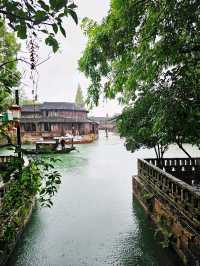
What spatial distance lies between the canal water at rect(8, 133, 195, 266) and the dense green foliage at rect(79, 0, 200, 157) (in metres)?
2.83

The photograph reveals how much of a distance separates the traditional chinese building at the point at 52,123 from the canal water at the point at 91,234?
3113cm

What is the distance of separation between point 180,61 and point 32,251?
18.5ft

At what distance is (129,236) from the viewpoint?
23.6 feet

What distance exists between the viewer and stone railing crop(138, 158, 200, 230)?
4.95 m

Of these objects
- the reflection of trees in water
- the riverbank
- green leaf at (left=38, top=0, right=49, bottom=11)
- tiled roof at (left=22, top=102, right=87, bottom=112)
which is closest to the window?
tiled roof at (left=22, top=102, right=87, bottom=112)

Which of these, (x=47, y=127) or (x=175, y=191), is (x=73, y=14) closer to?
(x=175, y=191)

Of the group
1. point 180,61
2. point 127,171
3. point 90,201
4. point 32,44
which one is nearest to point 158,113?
point 180,61

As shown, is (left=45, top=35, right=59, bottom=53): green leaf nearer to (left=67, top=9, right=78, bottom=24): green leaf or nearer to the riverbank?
(left=67, top=9, right=78, bottom=24): green leaf

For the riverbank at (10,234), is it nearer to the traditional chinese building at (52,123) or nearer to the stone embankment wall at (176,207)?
the stone embankment wall at (176,207)

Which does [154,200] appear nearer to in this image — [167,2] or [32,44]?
[167,2]

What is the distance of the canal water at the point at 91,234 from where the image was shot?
599 cm

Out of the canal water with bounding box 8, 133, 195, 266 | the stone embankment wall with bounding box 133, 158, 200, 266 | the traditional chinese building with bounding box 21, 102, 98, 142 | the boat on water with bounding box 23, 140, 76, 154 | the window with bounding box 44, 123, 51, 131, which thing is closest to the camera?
the boat on water with bounding box 23, 140, 76, 154

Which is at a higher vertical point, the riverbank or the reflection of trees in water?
the riverbank

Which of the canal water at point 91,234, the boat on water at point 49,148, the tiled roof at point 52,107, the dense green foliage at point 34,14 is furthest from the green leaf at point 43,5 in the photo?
the tiled roof at point 52,107
